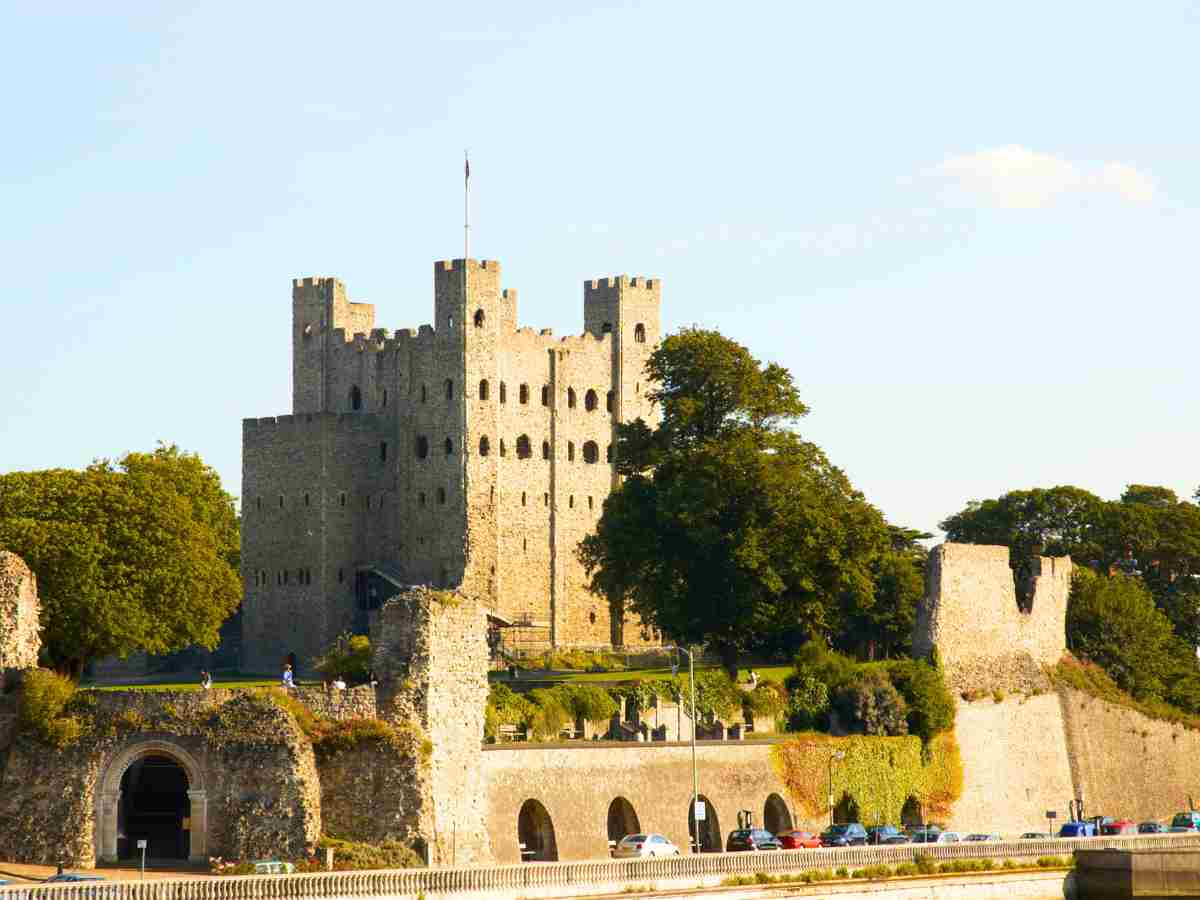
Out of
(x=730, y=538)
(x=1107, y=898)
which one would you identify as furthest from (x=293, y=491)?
(x=1107, y=898)

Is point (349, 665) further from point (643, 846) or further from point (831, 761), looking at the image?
point (831, 761)

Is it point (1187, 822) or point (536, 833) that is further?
point (1187, 822)

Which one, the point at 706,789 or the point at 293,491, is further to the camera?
the point at 293,491

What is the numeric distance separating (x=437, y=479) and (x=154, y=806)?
54.2m

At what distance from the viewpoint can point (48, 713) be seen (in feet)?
168

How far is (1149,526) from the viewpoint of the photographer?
9950 centimetres

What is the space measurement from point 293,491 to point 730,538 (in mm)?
36756

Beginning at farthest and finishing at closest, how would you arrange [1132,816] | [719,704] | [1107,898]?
1. [1132,816]
2. [719,704]
3. [1107,898]

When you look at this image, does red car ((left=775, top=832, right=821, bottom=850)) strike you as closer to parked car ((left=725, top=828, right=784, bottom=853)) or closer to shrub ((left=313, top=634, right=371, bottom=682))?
parked car ((left=725, top=828, right=784, bottom=853))

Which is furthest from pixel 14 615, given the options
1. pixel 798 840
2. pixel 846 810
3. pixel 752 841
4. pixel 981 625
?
pixel 981 625

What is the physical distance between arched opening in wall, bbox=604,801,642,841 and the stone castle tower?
4151 centimetres

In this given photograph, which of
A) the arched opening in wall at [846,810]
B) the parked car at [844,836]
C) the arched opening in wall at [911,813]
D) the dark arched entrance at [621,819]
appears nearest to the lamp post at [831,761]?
the arched opening in wall at [846,810]

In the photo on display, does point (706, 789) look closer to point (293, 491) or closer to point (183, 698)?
point (183, 698)

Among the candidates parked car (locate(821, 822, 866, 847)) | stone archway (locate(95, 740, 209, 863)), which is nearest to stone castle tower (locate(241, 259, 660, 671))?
parked car (locate(821, 822, 866, 847))
